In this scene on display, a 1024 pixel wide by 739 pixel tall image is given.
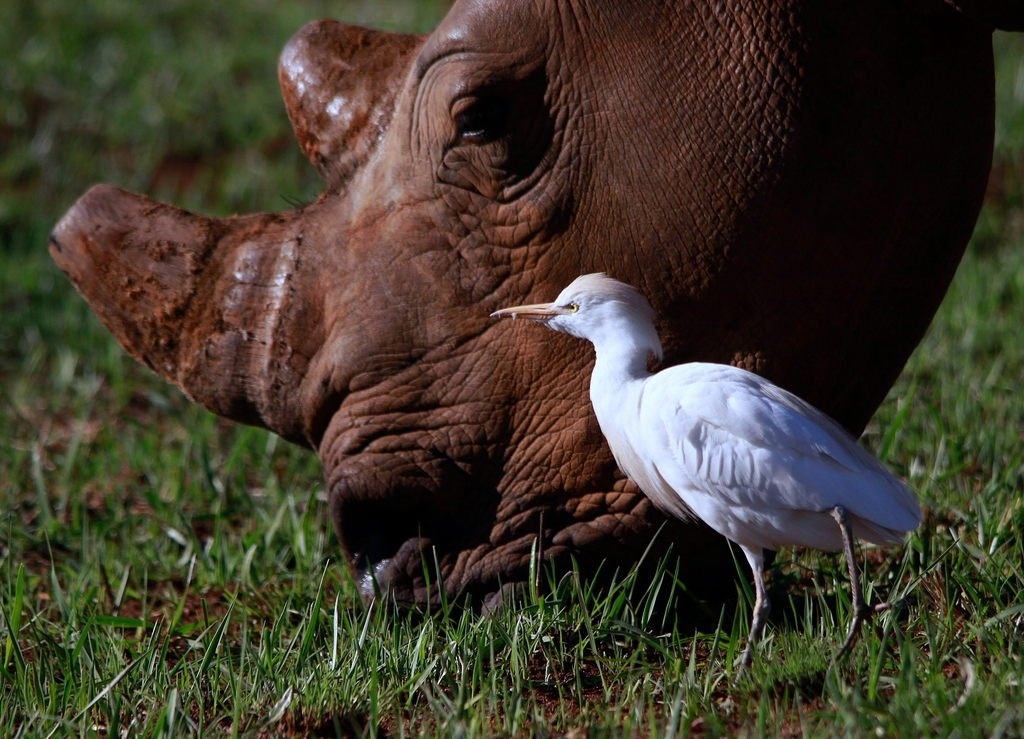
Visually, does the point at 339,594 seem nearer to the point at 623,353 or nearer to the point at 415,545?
the point at 415,545

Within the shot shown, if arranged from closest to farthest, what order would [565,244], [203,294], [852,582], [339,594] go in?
1. [852,582]
2. [565,244]
3. [339,594]
4. [203,294]

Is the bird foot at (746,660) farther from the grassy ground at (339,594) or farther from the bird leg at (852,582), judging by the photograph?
the bird leg at (852,582)

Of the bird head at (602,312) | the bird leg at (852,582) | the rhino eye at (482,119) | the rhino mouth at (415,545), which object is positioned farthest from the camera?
the rhino mouth at (415,545)

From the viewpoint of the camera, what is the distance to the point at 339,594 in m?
3.22

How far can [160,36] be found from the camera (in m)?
8.32

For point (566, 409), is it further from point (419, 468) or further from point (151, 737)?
point (151, 737)

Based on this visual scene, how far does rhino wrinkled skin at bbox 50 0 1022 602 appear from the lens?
2.90 meters

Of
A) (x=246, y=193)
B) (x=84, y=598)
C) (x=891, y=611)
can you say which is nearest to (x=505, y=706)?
(x=891, y=611)

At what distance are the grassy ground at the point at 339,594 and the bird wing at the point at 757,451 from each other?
26cm

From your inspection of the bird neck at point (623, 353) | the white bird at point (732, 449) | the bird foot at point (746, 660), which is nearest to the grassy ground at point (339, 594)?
the bird foot at point (746, 660)

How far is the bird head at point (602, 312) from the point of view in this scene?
2812mm

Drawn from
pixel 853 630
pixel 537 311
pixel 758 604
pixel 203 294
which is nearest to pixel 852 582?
pixel 853 630

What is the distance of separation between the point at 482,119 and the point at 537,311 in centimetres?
44

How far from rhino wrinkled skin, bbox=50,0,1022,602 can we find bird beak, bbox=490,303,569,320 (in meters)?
0.11
